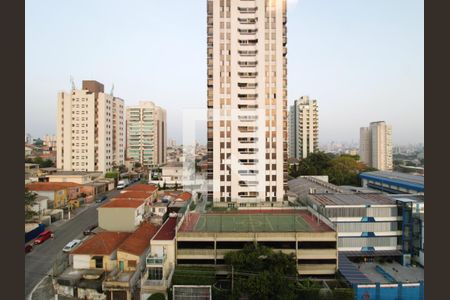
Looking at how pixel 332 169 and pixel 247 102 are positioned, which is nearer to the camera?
pixel 247 102

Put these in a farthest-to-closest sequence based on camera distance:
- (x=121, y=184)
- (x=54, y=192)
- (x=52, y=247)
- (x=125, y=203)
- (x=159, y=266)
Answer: (x=121, y=184), (x=54, y=192), (x=125, y=203), (x=52, y=247), (x=159, y=266)

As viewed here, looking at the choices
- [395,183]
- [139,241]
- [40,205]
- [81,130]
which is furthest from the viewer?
[81,130]

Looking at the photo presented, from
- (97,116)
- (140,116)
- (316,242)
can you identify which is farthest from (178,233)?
(140,116)

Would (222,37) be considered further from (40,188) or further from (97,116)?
(97,116)

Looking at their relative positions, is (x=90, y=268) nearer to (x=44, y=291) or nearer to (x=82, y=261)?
(x=82, y=261)

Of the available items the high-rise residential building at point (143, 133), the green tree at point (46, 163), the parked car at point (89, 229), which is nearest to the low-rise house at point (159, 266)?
the parked car at point (89, 229)

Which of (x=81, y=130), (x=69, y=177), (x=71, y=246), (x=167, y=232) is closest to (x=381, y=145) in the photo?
(x=81, y=130)

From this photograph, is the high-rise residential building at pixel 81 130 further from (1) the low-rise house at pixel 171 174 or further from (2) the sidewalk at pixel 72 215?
(2) the sidewalk at pixel 72 215
